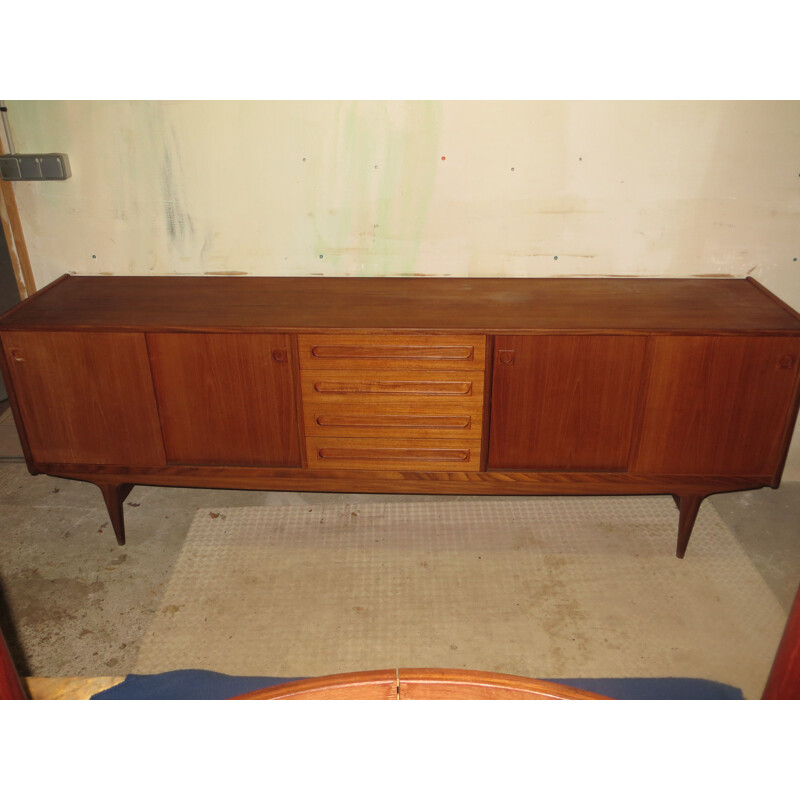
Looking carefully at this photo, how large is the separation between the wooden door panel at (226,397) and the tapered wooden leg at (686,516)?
54.3 inches

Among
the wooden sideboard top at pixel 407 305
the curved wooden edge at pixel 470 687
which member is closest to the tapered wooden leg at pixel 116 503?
the wooden sideboard top at pixel 407 305

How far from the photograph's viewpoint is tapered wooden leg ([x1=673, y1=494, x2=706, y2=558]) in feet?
7.77

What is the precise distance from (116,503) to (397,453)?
A: 1071 millimetres

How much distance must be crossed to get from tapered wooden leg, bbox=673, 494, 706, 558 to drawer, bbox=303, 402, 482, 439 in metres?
0.80

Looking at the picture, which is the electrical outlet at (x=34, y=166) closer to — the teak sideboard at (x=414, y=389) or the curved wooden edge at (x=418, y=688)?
the teak sideboard at (x=414, y=389)

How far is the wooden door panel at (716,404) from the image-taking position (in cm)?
210

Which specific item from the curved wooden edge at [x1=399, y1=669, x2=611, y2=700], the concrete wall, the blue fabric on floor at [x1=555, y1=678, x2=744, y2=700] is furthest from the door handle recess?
the curved wooden edge at [x1=399, y1=669, x2=611, y2=700]

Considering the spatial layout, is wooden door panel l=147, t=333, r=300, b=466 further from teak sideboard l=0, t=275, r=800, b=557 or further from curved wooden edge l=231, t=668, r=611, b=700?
curved wooden edge l=231, t=668, r=611, b=700

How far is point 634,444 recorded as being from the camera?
7.40 feet

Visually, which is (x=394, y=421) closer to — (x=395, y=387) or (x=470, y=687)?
(x=395, y=387)

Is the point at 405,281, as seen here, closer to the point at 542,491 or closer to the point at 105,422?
the point at 542,491

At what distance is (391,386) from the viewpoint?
219 cm
